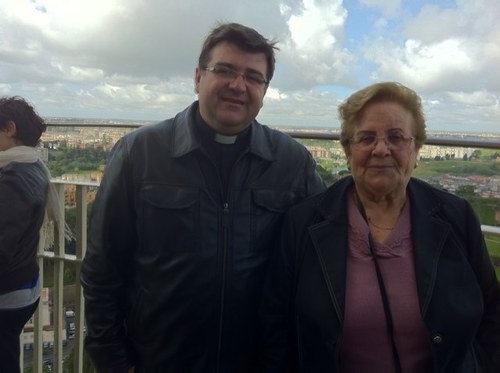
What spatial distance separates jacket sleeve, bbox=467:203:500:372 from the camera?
1703mm

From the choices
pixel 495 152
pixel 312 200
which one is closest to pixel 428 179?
pixel 495 152

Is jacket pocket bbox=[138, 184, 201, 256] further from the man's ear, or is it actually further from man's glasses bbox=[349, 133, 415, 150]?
the man's ear

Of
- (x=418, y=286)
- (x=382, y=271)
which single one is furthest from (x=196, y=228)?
(x=418, y=286)

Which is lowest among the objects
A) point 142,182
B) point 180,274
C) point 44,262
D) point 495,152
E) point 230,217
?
point 44,262

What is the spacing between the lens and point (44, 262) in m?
3.27

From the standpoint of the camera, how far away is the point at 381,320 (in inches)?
62.6

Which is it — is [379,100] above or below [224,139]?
above

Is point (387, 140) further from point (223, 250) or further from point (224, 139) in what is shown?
point (223, 250)

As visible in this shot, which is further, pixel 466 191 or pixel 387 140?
pixel 466 191

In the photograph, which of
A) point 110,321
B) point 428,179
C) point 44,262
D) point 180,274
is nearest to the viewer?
point 180,274

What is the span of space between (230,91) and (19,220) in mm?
1540

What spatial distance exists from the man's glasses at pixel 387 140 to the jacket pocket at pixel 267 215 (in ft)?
1.16

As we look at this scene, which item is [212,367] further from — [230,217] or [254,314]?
[230,217]

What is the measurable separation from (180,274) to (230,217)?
0.90 ft
